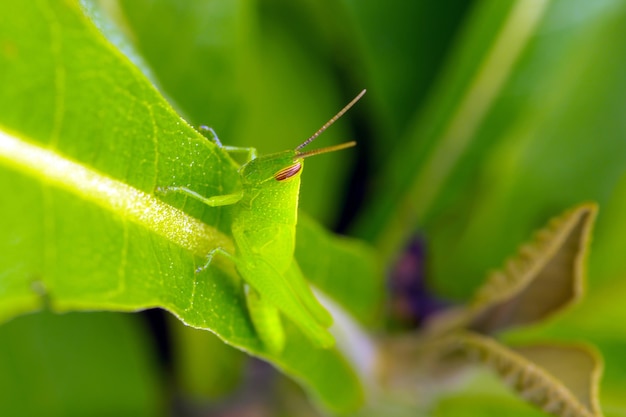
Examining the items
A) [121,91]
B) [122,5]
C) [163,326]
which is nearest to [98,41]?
[121,91]

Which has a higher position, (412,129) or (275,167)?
(412,129)

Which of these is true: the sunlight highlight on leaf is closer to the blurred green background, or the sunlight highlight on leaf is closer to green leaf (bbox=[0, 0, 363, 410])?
green leaf (bbox=[0, 0, 363, 410])

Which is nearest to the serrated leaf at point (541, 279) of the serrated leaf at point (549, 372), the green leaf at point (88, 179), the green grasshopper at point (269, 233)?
the serrated leaf at point (549, 372)

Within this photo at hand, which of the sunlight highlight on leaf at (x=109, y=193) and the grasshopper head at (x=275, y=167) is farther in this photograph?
the grasshopper head at (x=275, y=167)

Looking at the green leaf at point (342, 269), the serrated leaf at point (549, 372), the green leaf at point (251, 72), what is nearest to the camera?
the serrated leaf at point (549, 372)

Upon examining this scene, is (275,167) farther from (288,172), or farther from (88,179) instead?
(88,179)

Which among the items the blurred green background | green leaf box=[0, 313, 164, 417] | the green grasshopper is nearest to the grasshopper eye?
the green grasshopper

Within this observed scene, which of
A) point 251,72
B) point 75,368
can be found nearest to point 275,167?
→ point 251,72

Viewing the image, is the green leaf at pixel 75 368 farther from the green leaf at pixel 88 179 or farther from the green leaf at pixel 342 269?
the green leaf at pixel 88 179
